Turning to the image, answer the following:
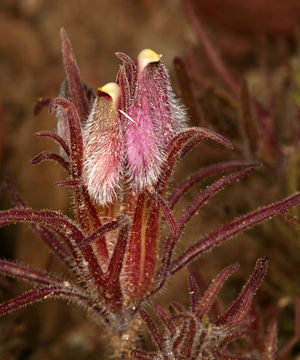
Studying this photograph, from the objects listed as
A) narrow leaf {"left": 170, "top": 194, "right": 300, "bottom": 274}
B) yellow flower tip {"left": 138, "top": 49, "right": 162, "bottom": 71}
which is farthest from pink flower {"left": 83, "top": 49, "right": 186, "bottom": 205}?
narrow leaf {"left": 170, "top": 194, "right": 300, "bottom": 274}

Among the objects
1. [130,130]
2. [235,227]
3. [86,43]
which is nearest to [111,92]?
[130,130]

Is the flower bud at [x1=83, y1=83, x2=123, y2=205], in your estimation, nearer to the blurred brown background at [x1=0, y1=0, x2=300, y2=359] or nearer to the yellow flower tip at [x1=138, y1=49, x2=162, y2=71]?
the yellow flower tip at [x1=138, y1=49, x2=162, y2=71]

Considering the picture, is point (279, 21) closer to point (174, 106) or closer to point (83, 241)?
point (174, 106)

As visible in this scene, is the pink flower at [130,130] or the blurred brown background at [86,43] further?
the blurred brown background at [86,43]

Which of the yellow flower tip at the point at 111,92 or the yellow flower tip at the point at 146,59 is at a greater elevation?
the yellow flower tip at the point at 146,59

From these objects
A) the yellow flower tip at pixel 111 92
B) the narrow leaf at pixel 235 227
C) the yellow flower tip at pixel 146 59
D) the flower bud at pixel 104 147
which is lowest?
the narrow leaf at pixel 235 227

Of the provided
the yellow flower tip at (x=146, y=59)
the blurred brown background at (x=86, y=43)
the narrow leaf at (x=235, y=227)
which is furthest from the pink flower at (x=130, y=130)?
the blurred brown background at (x=86, y=43)

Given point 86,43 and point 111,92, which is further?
point 86,43

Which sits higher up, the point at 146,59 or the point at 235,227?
the point at 146,59

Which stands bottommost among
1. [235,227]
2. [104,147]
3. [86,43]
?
[235,227]

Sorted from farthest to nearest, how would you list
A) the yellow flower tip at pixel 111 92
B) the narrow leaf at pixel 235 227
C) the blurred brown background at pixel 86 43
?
the blurred brown background at pixel 86 43 < the narrow leaf at pixel 235 227 < the yellow flower tip at pixel 111 92

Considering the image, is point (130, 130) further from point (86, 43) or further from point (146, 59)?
point (86, 43)

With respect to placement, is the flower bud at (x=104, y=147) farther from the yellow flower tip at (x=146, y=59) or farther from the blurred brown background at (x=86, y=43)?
the blurred brown background at (x=86, y=43)
